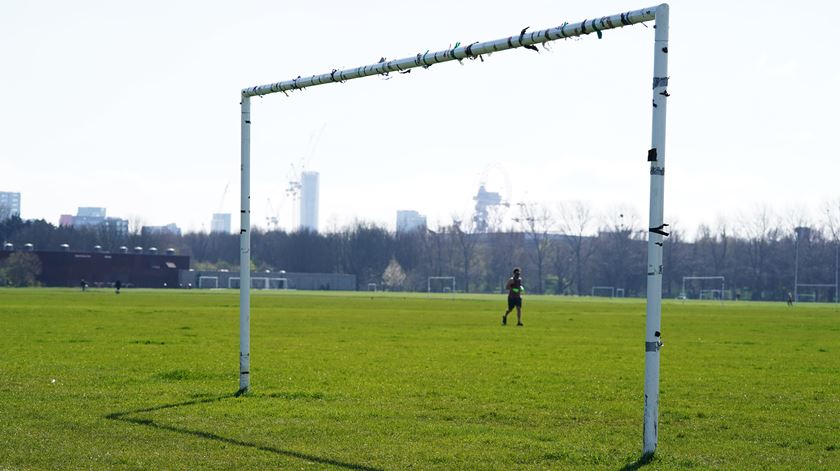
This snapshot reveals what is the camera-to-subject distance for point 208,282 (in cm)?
14612

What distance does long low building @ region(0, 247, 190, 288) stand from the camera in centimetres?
13138

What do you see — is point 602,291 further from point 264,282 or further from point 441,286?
point 264,282

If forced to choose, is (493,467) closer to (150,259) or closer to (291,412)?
(291,412)

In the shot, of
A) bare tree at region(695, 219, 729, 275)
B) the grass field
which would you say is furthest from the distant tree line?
the grass field

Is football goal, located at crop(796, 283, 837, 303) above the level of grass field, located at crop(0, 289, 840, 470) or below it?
below

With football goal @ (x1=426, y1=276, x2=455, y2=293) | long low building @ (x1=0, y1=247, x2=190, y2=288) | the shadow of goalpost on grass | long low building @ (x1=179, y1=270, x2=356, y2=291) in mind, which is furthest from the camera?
football goal @ (x1=426, y1=276, x2=455, y2=293)

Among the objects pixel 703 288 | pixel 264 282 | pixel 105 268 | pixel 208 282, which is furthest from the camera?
pixel 264 282

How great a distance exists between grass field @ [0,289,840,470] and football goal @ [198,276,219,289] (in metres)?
120

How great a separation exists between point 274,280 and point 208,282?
12.8 meters

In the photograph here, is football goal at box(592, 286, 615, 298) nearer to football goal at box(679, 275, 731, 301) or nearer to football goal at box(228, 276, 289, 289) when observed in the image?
football goal at box(679, 275, 731, 301)

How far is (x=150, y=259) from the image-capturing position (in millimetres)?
138500

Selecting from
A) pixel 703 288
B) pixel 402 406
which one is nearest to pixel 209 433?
pixel 402 406

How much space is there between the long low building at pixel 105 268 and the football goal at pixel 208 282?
3.46 meters

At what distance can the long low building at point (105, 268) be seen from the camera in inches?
5172
